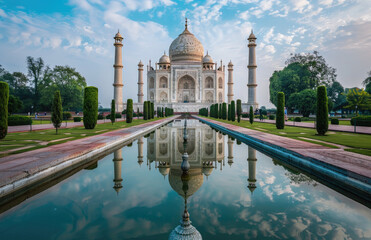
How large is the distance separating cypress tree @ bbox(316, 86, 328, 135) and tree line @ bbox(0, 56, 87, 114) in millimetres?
30299

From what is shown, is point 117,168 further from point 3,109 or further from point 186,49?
point 186,49

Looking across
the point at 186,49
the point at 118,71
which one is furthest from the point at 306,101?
the point at 118,71

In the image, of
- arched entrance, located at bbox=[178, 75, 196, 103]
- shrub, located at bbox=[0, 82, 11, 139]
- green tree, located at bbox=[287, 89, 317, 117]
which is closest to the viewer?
shrub, located at bbox=[0, 82, 11, 139]

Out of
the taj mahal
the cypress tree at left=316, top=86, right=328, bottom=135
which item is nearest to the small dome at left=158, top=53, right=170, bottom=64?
the taj mahal

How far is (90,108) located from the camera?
1054 cm

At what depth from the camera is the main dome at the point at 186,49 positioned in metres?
42.8

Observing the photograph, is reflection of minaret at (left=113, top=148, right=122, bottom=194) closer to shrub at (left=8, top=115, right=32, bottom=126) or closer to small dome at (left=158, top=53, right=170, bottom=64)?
shrub at (left=8, top=115, right=32, bottom=126)

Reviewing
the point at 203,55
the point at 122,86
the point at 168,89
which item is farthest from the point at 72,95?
the point at 203,55

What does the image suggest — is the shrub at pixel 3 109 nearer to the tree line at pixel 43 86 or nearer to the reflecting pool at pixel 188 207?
the reflecting pool at pixel 188 207

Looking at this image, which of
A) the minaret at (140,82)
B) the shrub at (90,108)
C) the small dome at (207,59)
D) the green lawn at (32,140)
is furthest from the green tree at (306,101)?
the green lawn at (32,140)

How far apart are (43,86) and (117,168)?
34391mm

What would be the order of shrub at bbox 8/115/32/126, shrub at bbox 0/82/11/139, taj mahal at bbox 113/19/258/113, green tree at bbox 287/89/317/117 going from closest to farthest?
shrub at bbox 0/82/11/139 → shrub at bbox 8/115/32/126 → green tree at bbox 287/89/317/117 → taj mahal at bbox 113/19/258/113

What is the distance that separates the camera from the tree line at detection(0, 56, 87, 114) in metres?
30.8

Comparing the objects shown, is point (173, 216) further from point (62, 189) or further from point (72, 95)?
point (72, 95)
